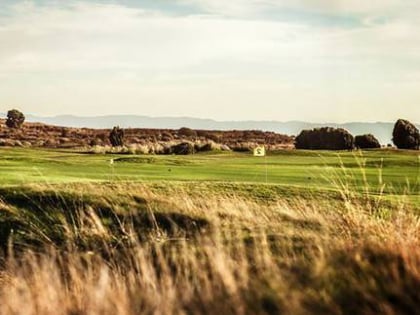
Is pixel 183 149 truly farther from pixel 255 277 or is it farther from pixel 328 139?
pixel 255 277

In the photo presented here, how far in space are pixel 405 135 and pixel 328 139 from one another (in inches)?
214

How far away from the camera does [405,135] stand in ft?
168

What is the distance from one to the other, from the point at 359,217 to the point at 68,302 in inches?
139

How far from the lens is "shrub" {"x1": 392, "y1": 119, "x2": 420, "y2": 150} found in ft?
167

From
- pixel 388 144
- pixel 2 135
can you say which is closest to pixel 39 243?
pixel 388 144

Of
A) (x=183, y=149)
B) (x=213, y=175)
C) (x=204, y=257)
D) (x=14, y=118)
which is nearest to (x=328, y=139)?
(x=183, y=149)

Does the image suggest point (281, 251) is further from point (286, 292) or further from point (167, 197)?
point (167, 197)

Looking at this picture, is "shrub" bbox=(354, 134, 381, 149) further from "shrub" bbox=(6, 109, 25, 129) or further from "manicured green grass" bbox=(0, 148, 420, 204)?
"shrub" bbox=(6, 109, 25, 129)

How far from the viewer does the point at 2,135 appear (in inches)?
3187

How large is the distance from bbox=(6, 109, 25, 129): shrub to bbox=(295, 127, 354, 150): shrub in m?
53.6

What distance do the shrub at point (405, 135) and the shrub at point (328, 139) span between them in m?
3.20

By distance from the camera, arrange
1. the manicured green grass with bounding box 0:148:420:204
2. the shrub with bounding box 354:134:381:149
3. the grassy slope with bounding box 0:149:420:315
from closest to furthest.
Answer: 1. the grassy slope with bounding box 0:149:420:315
2. the manicured green grass with bounding box 0:148:420:204
3. the shrub with bounding box 354:134:381:149

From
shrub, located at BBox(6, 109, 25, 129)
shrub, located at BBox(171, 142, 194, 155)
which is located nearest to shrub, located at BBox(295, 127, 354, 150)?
shrub, located at BBox(171, 142, 194, 155)

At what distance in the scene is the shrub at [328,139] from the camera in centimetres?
5200
